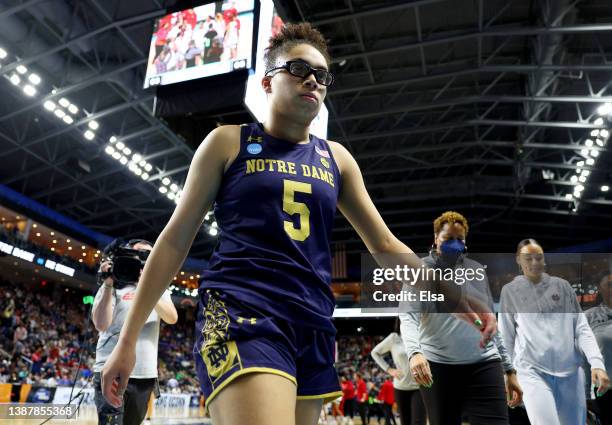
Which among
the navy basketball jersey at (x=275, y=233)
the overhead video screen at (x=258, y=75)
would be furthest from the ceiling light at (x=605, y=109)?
the navy basketball jersey at (x=275, y=233)

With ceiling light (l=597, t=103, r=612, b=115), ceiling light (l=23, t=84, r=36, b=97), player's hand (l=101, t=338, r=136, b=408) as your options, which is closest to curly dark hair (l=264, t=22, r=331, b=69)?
player's hand (l=101, t=338, r=136, b=408)

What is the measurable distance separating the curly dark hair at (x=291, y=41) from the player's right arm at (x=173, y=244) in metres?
0.35

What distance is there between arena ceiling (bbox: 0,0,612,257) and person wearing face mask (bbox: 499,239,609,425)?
8.60 metres

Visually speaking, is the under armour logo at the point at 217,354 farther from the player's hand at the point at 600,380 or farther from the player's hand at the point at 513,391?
the player's hand at the point at 600,380

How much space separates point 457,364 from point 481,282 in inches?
22.6

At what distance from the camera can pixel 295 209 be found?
1.69m

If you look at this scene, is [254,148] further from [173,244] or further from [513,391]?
[513,391]

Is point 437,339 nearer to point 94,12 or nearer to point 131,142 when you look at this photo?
point 94,12

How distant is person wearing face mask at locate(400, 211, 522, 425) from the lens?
3375 millimetres

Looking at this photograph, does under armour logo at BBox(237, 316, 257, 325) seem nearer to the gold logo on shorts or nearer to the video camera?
the gold logo on shorts

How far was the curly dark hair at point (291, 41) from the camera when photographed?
1.96 metres

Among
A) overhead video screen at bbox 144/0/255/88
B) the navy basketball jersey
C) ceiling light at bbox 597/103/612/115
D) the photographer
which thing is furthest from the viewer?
ceiling light at bbox 597/103/612/115

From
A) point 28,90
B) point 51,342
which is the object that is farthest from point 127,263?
point 51,342

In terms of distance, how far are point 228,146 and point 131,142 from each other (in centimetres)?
2101
